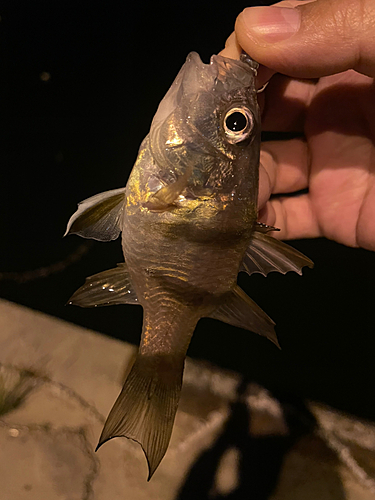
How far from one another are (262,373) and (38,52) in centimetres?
172

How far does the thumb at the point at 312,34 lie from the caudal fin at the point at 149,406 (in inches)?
27.8

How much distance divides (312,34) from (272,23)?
3.4 inches

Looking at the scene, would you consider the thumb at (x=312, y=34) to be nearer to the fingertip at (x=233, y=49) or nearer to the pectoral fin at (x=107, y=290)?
the fingertip at (x=233, y=49)

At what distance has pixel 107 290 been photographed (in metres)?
0.78

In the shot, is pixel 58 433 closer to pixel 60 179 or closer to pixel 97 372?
pixel 97 372

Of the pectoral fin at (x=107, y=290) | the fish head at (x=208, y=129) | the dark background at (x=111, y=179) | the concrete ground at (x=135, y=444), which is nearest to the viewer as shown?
the fish head at (x=208, y=129)

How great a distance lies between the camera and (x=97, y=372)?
71.2 inches

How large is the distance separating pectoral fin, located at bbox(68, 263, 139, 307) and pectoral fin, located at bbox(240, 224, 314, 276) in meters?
0.27

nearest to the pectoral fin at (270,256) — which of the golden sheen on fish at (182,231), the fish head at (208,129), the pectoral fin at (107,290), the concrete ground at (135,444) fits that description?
the golden sheen on fish at (182,231)

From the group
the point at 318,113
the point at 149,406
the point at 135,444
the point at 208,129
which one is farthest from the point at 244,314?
the point at 135,444

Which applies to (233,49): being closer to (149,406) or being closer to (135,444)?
(149,406)

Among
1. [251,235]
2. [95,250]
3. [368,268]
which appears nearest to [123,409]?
[251,235]

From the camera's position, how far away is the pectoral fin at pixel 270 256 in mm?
719

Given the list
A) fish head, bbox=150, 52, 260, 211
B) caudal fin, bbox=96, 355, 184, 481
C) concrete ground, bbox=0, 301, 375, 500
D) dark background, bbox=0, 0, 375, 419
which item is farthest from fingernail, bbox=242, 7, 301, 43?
concrete ground, bbox=0, 301, 375, 500
